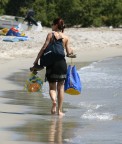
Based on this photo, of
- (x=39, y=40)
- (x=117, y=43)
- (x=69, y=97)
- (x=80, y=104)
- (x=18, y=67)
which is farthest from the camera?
(x=117, y=43)

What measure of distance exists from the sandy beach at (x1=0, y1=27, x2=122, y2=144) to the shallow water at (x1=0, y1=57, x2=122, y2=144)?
2 centimetres

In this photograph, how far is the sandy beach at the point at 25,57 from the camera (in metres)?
9.04

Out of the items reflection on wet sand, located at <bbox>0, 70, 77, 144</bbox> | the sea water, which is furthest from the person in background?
reflection on wet sand, located at <bbox>0, 70, 77, 144</bbox>

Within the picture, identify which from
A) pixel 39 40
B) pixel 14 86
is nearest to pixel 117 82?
pixel 14 86

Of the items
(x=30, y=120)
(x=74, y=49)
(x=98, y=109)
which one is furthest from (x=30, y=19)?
(x=30, y=120)

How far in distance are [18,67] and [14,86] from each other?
5.44 meters

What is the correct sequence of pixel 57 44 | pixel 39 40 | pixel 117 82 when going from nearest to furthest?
pixel 57 44 → pixel 117 82 → pixel 39 40

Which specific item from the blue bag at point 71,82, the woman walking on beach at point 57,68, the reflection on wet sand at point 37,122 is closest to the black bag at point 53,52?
the woman walking on beach at point 57,68

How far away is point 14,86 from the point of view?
13.4m

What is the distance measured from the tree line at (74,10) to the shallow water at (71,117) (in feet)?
96.5

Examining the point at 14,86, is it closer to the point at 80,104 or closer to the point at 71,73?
the point at 80,104

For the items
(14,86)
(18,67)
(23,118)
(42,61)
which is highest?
(42,61)

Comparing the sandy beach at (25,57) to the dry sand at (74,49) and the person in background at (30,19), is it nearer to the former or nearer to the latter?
the dry sand at (74,49)

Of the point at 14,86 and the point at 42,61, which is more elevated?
the point at 42,61
